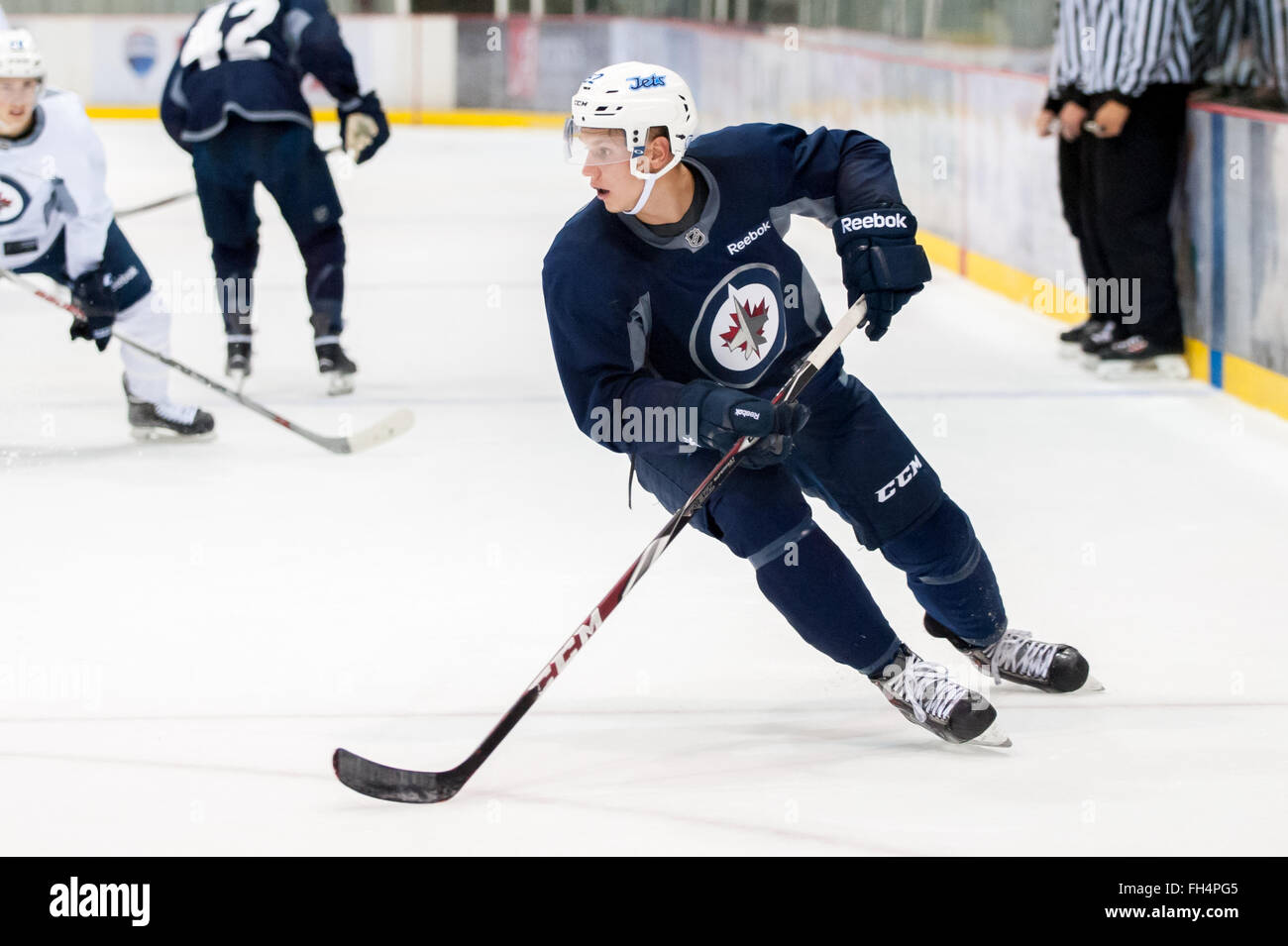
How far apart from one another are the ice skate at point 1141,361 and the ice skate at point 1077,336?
0.73 feet

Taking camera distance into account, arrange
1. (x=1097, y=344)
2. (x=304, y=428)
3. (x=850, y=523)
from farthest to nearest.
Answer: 1. (x=1097, y=344)
2. (x=304, y=428)
3. (x=850, y=523)

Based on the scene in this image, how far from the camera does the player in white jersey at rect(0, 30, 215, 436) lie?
15.0 feet

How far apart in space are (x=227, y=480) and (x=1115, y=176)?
2.69 m

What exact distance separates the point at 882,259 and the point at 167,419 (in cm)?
281

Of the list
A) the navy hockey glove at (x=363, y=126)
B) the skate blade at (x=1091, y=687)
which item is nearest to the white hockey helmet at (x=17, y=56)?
the navy hockey glove at (x=363, y=126)

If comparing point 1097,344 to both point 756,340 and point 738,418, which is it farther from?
point 738,418

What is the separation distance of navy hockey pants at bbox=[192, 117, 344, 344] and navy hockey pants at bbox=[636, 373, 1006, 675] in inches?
115

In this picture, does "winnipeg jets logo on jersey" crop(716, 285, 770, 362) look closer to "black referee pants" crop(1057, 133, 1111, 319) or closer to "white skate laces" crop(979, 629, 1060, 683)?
"white skate laces" crop(979, 629, 1060, 683)

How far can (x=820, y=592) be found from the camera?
8.75ft

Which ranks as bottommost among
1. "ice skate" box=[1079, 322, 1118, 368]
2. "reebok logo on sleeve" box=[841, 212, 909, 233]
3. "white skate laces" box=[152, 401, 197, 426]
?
"white skate laces" box=[152, 401, 197, 426]

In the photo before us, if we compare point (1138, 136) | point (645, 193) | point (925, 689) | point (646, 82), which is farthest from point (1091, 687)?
point (1138, 136)

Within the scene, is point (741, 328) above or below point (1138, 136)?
below
